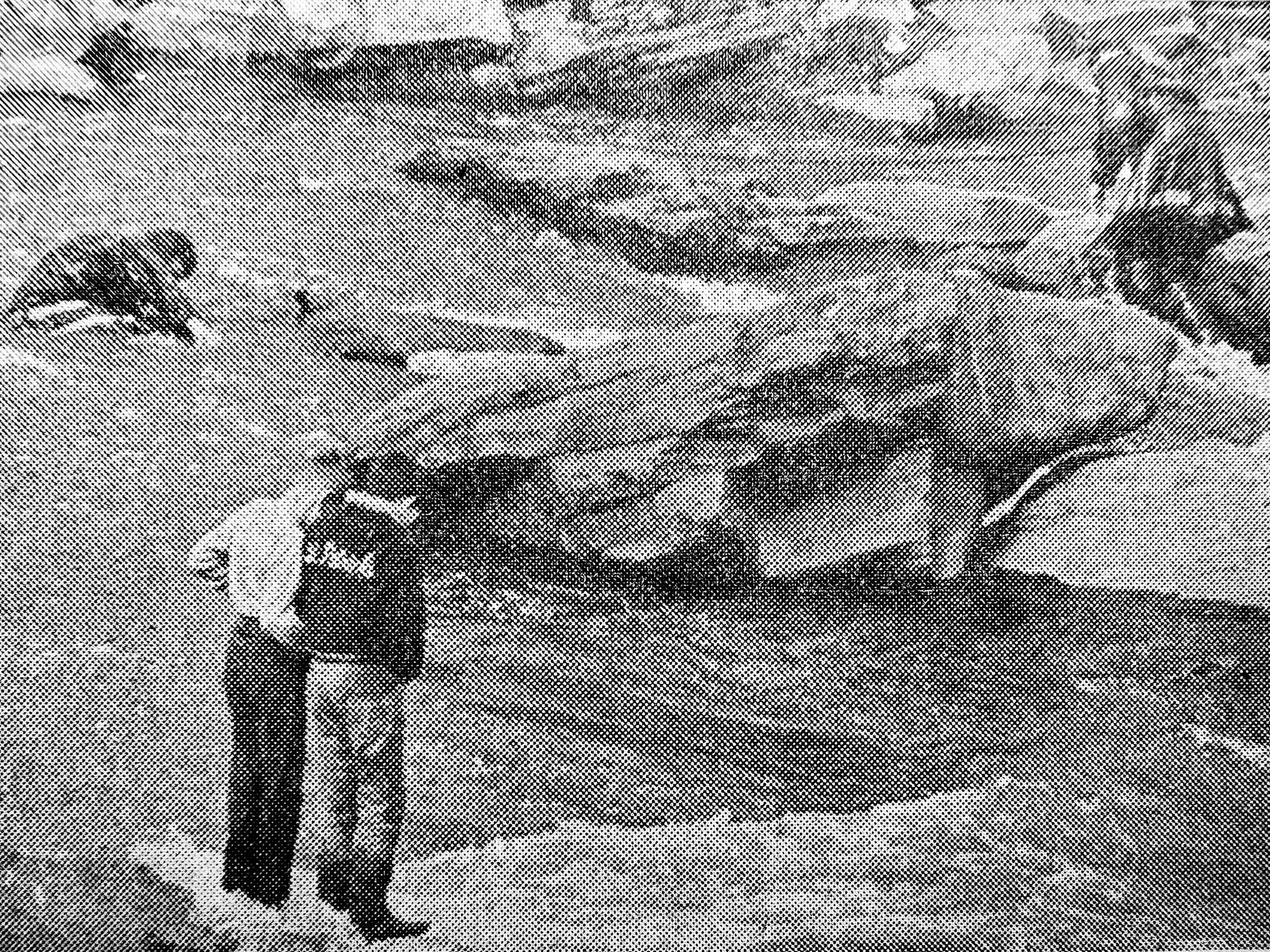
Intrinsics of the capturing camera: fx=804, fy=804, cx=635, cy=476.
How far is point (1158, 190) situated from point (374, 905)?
537mm

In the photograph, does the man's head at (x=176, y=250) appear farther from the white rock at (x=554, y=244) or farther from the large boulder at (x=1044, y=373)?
the large boulder at (x=1044, y=373)

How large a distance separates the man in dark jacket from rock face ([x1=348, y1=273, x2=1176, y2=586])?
38 millimetres

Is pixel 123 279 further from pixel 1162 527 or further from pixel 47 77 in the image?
pixel 1162 527

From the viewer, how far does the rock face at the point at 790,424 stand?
400 mm

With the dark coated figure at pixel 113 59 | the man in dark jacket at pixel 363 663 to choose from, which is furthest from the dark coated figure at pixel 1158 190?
the dark coated figure at pixel 113 59

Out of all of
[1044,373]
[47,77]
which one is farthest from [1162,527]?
[47,77]

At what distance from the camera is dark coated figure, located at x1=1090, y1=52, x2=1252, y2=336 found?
0.41 meters

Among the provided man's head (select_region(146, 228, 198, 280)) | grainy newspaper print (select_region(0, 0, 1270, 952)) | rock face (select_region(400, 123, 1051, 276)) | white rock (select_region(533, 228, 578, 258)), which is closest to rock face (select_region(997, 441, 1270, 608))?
grainy newspaper print (select_region(0, 0, 1270, 952))

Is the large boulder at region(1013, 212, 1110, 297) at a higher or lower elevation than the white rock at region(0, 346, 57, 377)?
higher

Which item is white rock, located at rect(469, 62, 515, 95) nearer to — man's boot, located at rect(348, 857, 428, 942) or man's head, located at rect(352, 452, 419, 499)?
man's head, located at rect(352, 452, 419, 499)

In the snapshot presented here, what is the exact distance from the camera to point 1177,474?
404 millimetres

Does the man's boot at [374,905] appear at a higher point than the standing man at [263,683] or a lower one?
lower

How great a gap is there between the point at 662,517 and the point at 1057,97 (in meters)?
0.31

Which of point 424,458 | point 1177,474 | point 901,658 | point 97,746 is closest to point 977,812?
point 901,658
